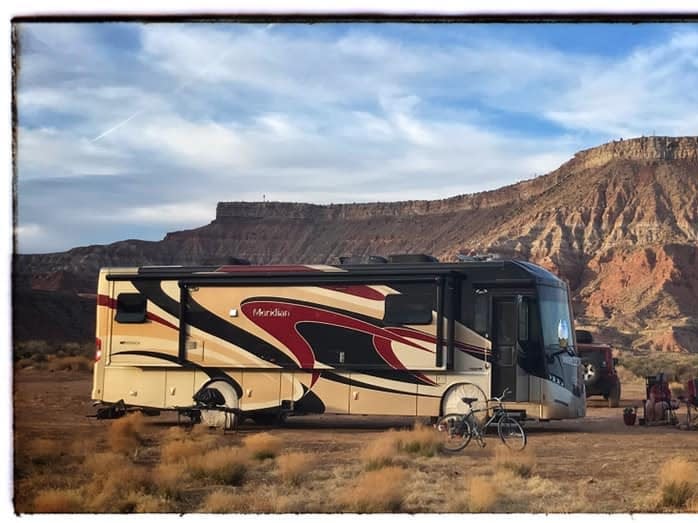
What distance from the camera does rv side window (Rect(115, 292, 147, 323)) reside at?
697 inches

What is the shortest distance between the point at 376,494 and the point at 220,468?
8.47 ft

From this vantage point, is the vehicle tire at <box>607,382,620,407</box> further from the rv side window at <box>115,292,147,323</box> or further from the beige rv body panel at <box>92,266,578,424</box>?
the rv side window at <box>115,292,147,323</box>

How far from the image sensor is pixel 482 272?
16609 mm

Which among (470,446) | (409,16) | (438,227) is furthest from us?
(438,227)

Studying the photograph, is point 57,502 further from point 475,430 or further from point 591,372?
point 591,372

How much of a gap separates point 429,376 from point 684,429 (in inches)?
210

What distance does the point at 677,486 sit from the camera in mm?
10383

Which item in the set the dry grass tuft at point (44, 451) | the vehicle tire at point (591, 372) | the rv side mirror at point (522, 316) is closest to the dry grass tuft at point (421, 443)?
the rv side mirror at point (522, 316)

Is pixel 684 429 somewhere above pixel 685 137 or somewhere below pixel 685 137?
below

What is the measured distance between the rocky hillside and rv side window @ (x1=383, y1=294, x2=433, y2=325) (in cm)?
5286

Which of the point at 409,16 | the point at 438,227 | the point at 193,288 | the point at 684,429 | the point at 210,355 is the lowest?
the point at 684,429

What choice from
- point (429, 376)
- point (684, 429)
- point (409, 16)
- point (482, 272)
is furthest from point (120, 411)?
point (409, 16)

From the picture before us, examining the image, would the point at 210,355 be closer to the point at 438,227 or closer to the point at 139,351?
the point at 139,351

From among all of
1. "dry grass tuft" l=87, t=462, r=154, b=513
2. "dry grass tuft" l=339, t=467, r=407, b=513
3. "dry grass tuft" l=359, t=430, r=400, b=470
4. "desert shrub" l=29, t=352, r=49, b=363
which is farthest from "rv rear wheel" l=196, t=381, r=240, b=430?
"desert shrub" l=29, t=352, r=49, b=363
